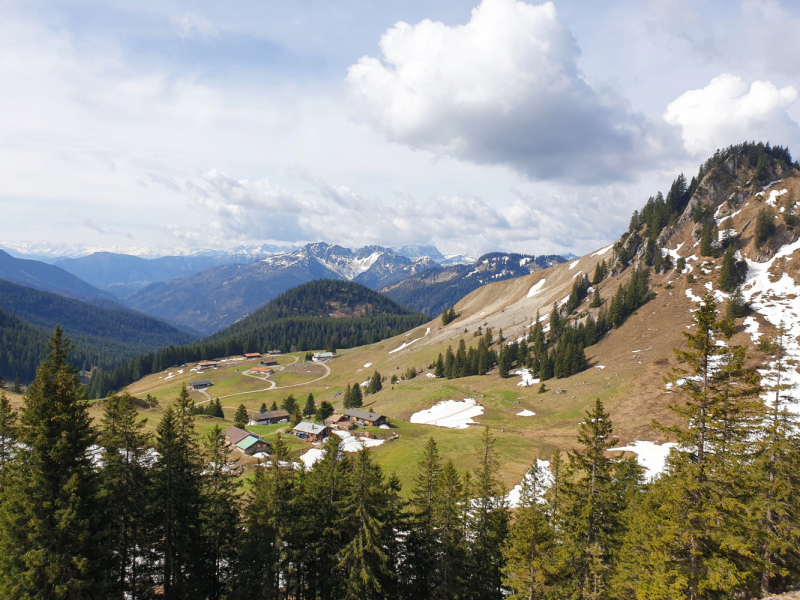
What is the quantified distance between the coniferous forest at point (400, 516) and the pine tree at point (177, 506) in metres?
0.10

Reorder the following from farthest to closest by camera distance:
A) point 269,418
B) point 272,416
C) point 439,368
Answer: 1. point 439,368
2. point 272,416
3. point 269,418

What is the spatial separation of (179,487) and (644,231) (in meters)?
149

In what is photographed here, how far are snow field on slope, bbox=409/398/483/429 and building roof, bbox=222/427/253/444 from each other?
3423cm

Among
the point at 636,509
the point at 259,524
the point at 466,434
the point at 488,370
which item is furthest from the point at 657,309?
the point at 259,524

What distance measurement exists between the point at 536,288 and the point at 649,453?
382 ft

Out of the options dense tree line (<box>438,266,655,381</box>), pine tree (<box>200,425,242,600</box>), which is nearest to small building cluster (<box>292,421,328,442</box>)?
pine tree (<box>200,425,242,600</box>)

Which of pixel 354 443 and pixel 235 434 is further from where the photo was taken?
pixel 235 434

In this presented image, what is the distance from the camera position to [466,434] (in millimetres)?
66125

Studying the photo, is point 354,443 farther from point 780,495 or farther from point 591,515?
point 780,495

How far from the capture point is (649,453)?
5534cm

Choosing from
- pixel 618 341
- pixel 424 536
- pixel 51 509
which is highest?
pixel 618 341

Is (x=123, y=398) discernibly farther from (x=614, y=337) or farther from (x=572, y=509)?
(x=614, y=337)

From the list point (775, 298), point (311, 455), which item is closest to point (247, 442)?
point (311, 455)

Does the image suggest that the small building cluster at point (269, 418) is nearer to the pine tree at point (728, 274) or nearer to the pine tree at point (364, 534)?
the pine tree at point (364, 534)
